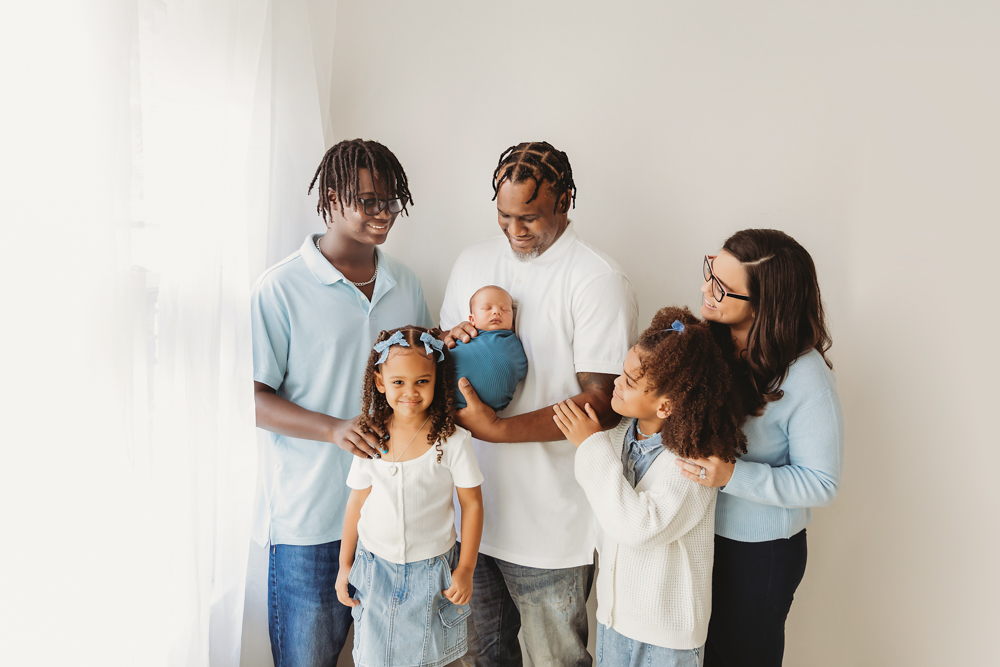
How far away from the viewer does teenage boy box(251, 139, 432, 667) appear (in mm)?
1594

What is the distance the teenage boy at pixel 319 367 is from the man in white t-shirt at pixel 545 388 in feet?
0.96

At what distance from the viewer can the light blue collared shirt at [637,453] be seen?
1.42 metres

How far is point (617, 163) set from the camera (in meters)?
1.91

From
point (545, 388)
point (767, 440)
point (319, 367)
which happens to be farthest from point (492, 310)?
point (767, 440)

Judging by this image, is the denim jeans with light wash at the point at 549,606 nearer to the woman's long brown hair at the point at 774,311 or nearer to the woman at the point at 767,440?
the woman at the point at 767,440

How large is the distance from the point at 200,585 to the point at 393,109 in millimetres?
1568

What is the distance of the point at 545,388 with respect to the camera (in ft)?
5.23

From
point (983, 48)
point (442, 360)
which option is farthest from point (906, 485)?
point (442, 360)

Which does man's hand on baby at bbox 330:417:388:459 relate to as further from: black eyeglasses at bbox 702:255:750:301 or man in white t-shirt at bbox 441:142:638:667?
black eyeglasses at bbox 702:255:750:301

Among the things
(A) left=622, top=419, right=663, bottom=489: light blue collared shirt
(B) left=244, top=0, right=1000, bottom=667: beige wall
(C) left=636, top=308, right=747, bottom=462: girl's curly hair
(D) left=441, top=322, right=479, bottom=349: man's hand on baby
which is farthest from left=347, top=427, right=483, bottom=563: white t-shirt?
(B) left=244, top=0, right=1000, bottom=667: beige wall

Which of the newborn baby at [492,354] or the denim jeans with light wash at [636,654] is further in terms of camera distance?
the newborn baby at [492,354]

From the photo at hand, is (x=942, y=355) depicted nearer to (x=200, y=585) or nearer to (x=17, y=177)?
(x=200, y=585)

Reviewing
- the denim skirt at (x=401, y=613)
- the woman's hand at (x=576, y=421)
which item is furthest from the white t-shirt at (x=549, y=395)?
the denim skirt at (x=401, y=613)

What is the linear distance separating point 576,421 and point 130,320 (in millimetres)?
935
